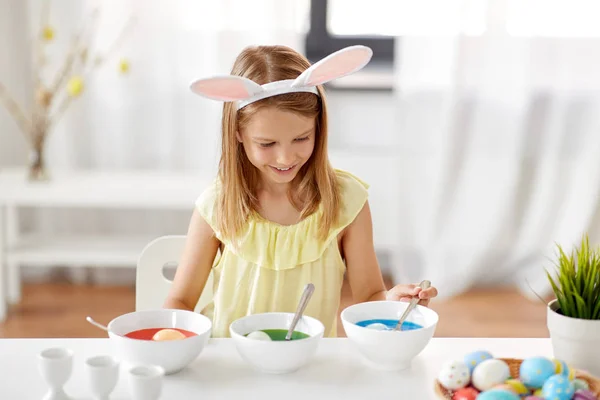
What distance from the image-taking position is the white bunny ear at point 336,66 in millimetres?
1268

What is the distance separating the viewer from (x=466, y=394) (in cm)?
104

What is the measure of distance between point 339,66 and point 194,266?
1.62 feet

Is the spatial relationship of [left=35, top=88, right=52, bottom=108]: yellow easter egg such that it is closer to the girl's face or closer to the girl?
the girl

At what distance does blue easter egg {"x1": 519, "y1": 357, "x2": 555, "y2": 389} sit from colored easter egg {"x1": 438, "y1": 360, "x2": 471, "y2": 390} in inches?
2.8

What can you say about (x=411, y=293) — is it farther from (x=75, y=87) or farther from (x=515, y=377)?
(x=75, y=87)

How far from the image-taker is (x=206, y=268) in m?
1.58

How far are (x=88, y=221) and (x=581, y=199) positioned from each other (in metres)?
2.07

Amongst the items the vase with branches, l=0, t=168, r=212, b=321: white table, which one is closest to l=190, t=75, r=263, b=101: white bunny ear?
l=0, t=168, r=212, b=321: white table

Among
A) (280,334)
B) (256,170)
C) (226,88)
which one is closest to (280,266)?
(256,170)

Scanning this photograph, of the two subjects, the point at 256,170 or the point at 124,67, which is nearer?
the point at 256,170

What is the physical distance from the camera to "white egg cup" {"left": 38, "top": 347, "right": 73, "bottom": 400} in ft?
3.41

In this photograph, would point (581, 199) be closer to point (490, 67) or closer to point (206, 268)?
point (490, 67)

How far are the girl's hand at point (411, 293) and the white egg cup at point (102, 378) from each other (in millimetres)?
485

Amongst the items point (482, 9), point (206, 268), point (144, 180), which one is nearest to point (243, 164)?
point (206, 268)
